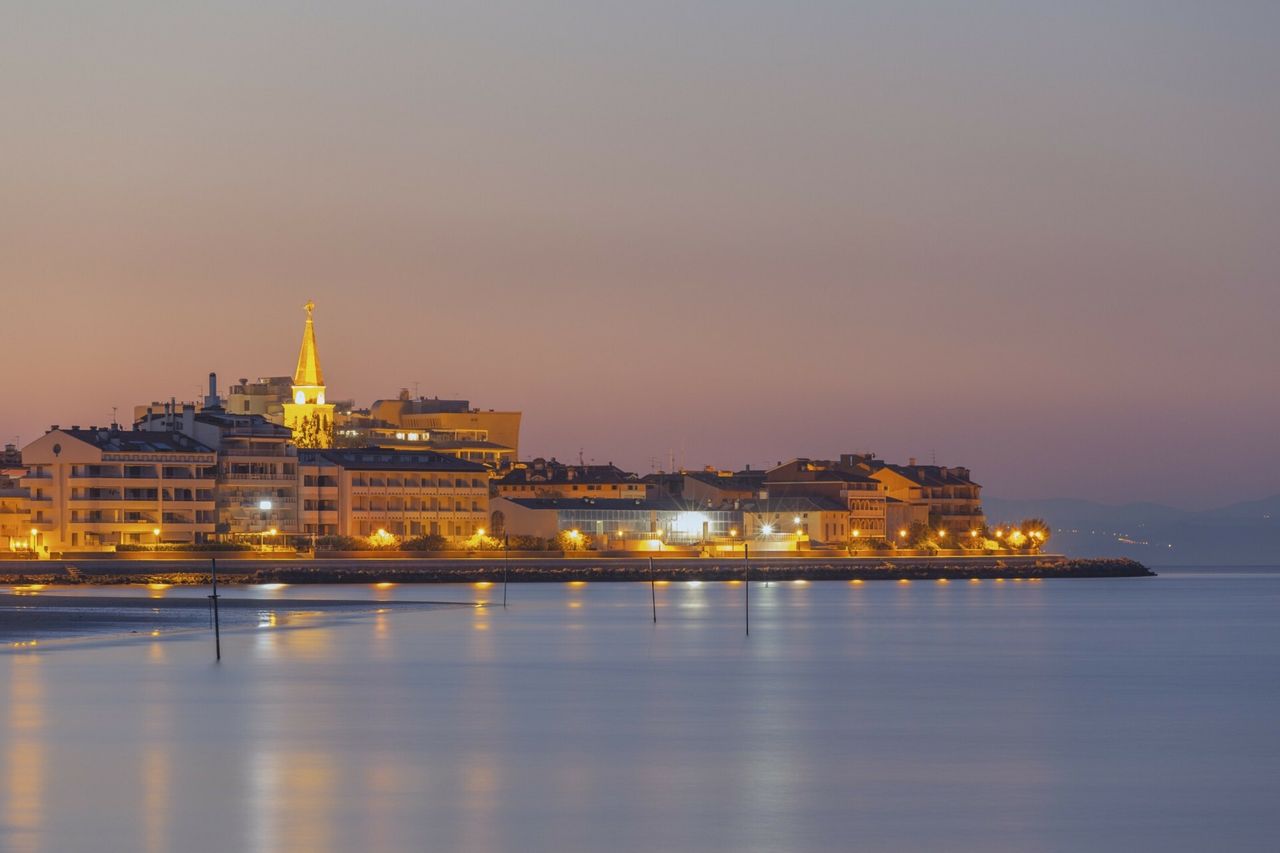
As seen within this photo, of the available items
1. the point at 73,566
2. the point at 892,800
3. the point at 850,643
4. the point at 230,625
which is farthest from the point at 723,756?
the point at 73,566

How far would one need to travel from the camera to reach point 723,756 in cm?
3020

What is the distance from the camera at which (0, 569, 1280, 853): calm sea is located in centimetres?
2325

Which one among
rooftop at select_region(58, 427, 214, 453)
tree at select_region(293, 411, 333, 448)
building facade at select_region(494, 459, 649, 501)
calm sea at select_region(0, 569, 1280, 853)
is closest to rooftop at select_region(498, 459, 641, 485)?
building facade at select_region(494, 459, 649, 501)

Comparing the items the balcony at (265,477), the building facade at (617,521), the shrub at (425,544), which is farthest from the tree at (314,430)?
the shrub at (425,544)

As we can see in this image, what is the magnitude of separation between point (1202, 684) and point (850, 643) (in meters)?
15.8

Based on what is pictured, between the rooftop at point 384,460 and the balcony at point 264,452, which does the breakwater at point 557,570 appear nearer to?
the rooftop at point 384,460

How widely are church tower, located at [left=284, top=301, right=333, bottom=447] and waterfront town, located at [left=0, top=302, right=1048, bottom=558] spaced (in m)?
0.14

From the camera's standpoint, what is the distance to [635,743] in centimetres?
3198

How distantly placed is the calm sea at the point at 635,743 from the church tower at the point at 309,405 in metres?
106

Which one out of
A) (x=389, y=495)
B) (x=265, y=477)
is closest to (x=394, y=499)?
(x=389, y=495)

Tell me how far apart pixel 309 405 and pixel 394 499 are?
47.5 metres

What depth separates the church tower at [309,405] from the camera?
168250 millimetres

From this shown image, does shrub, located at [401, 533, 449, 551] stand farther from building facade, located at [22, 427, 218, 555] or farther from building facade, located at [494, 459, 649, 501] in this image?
building facade, located at [494, 459, 649, 501]

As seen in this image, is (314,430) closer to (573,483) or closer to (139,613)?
(573,483)
